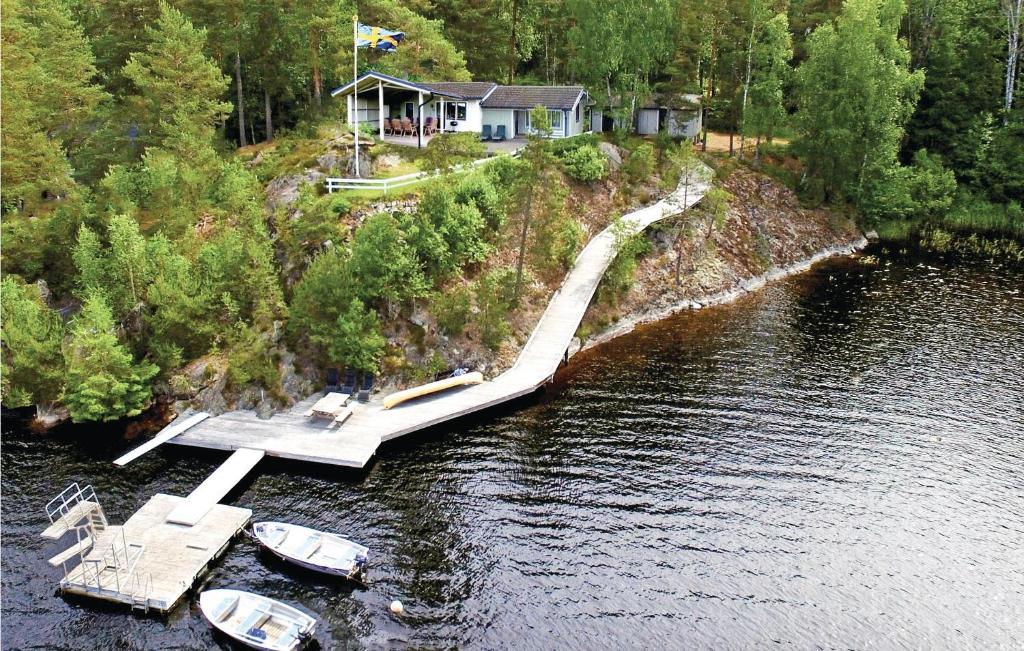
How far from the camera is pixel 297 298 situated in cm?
4341

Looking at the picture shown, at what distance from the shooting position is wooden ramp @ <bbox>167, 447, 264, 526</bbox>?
31.8 meters

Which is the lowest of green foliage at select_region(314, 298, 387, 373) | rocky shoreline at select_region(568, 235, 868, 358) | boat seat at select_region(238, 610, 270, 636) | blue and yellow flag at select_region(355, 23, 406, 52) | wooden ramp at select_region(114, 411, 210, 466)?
boat seat at select_region(238, 610, 270, 636)

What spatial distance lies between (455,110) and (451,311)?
3086cm

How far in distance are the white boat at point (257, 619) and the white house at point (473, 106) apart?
45.2m

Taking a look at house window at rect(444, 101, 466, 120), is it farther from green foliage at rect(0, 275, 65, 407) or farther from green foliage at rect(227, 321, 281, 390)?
green foliage at rect(0, 275, 65, 407)

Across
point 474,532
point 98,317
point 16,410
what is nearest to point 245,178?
point 98,317

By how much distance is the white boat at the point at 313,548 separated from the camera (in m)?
28.7

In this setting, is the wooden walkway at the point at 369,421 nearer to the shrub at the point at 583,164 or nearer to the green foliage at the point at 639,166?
the shrub at the point at 583,164

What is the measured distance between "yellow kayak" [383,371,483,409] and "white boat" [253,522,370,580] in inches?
438

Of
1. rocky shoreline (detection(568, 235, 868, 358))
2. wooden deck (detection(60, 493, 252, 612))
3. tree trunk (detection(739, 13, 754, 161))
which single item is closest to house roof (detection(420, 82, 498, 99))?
tree trunk (detection(739, 13, 754, 161))

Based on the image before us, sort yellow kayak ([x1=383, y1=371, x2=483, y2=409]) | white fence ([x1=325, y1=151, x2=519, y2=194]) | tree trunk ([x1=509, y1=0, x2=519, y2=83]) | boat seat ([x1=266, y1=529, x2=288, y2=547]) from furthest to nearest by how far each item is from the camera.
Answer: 1. tree trunk ([x1=509, y1=0, x2=519, y2=83])
2. white fence ([x1=325, y1=151, x2=519, y2=194])
3. yellow kayak ([x1=383, y1=371, x2=483, y2=409])
4. boat seat ([x1=266, y1=529, x2=288, y2=547])

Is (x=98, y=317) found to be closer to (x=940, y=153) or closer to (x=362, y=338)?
(x=362, y=338)

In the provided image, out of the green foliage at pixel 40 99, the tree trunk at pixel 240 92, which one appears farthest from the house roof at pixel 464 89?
the green foliage at pixel 40 99

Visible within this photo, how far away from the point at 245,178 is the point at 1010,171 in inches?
3121
